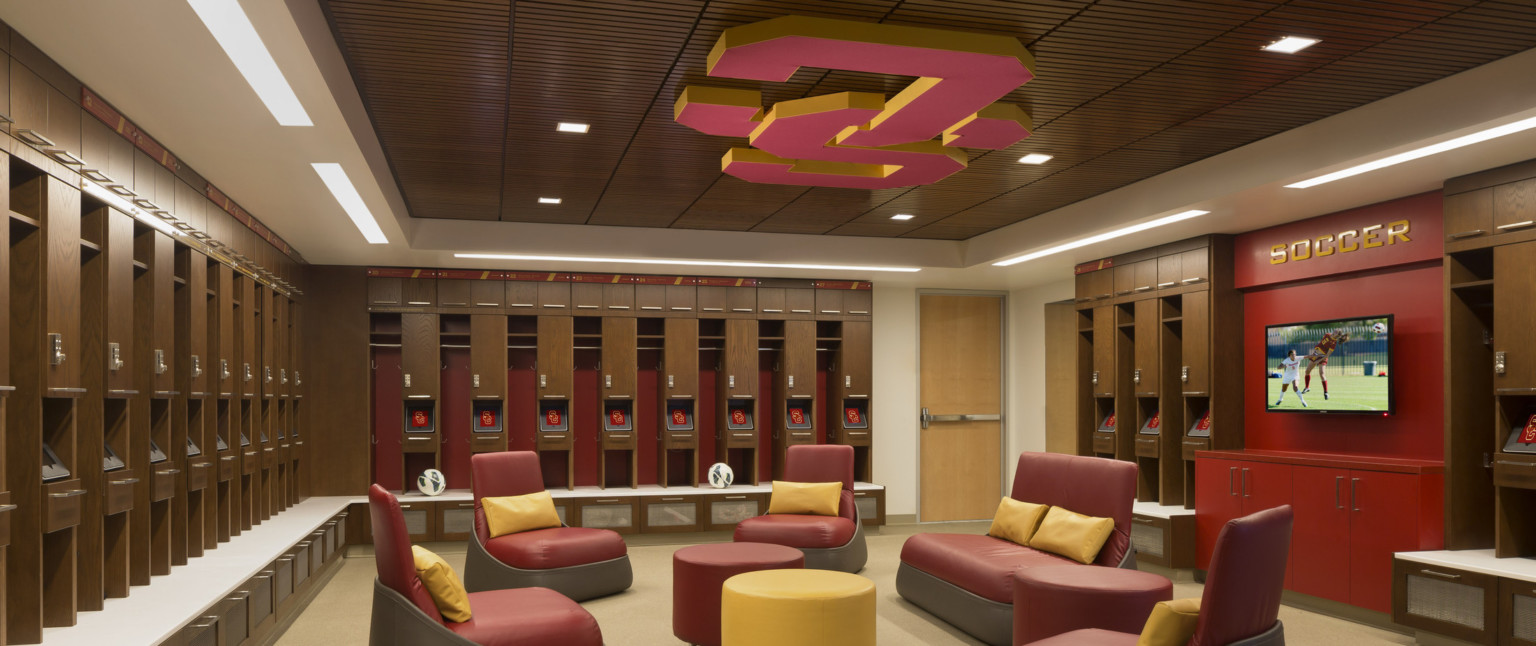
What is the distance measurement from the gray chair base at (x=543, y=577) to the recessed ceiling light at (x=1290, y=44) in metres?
4.79

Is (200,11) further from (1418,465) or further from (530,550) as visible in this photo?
(1418,465)

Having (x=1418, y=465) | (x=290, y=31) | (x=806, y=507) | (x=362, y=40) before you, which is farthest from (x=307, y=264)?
(x=1418, y=465)

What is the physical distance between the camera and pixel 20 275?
358 cm

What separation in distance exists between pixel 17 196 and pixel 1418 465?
673 cm

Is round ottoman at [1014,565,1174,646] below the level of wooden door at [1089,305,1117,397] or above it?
below

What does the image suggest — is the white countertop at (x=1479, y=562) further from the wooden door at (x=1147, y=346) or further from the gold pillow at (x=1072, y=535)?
the wooden door at (x=1147, y=346)

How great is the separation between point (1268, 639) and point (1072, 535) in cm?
218

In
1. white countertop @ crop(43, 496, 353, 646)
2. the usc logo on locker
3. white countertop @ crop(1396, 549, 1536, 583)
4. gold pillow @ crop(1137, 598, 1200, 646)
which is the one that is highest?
the usc logo on locker

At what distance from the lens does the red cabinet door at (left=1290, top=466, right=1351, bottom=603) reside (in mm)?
5969

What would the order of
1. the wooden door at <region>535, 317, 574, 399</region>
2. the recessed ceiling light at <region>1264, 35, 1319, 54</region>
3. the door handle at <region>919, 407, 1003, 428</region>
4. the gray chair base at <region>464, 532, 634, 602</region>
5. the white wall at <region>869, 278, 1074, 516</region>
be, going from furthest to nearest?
the door handle at <region>919, 407, 1003, 428</region> < the white wall at <region>869, 278, 1074, 516</region> < the wooden door at <region>535, 317, 574, 399</region> < the gray chair base at <region>464, 532, 634, 602</region> < the recessed ceiling light at <region>1264, 35, 1319, 54</region>

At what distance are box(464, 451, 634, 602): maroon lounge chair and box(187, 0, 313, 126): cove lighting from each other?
314 cm

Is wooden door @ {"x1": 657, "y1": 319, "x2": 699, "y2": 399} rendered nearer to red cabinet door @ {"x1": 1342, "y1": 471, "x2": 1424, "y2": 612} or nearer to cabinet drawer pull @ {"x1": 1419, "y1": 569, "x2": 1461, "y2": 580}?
red cabinet door @ {"x1": 1342, "y1": 471, "x2": 1424, "y2": 612}

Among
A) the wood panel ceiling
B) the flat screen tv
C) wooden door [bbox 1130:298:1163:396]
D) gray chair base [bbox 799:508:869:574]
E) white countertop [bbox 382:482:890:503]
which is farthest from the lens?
white countertop [bbox 382:482:890:503]

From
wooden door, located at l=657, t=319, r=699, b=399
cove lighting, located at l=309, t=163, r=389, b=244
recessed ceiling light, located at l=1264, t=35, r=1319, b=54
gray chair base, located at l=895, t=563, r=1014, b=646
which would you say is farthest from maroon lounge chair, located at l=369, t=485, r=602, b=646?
wooden door, located at l=657, t=319, r=699, b=399
